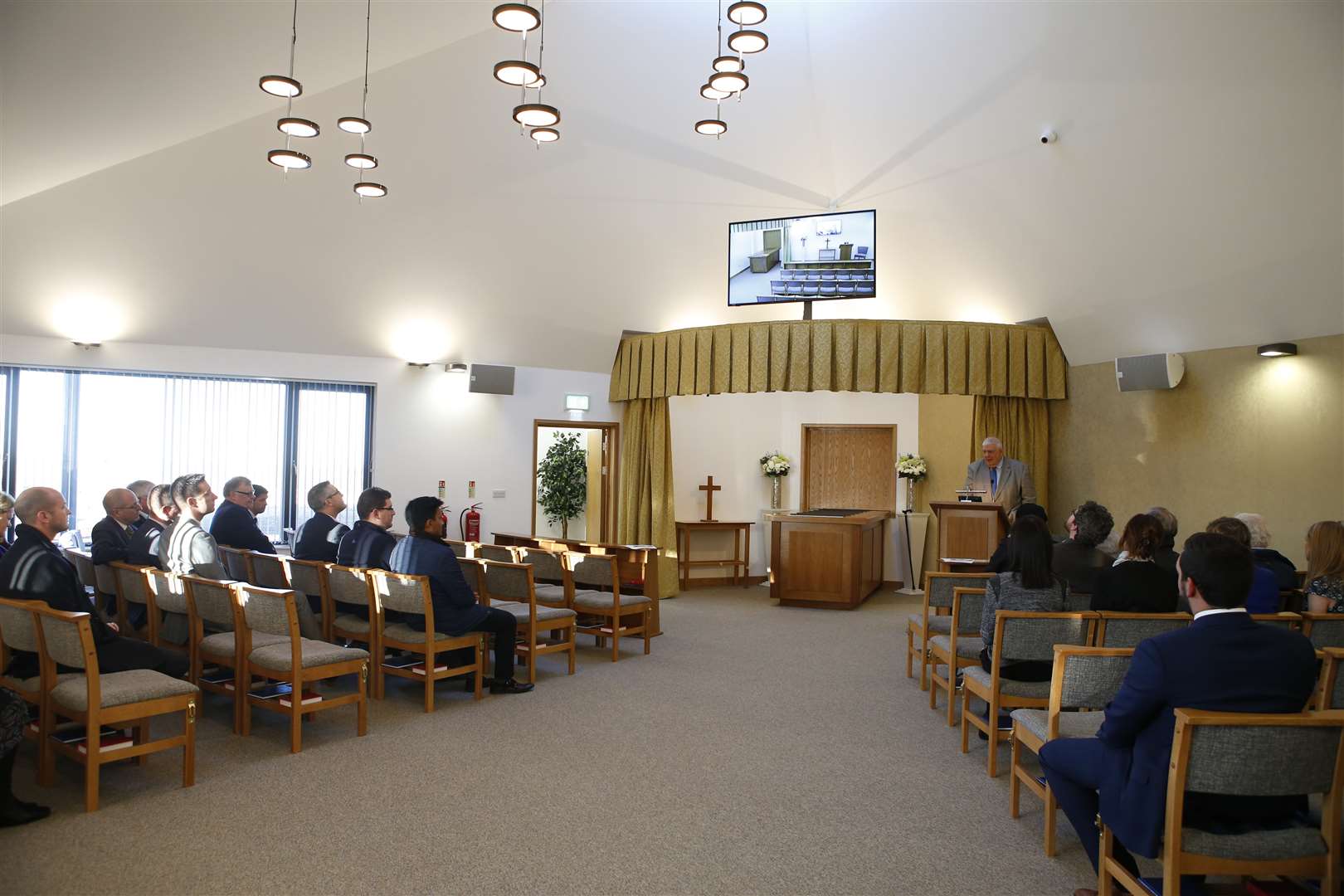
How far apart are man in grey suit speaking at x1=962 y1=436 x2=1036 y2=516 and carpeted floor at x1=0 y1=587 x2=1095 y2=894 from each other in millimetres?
3122

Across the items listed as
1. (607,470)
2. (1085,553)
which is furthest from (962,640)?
(607,470)

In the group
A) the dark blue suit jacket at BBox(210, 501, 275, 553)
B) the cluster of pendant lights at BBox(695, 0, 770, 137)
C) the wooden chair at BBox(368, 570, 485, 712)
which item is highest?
the cluster of pendant lights at BBox(695, 0, 770, 137)

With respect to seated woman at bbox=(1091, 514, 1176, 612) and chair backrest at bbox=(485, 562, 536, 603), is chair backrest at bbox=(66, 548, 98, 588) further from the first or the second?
seated woman at bbox=(1091, 514, 1176, 612)

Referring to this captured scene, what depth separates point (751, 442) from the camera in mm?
11203

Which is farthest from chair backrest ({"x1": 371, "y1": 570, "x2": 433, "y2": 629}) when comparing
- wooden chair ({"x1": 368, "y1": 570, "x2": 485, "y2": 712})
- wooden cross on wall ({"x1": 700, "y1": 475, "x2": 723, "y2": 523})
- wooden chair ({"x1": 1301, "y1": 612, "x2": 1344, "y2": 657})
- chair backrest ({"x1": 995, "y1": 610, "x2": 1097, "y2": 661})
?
wooden cross on wall ({"x1": 700, "y1": 475, "x2": 723, "y2": 523})

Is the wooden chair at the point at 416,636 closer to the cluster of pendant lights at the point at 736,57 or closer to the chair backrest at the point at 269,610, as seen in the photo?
the chair backrest at the point at 269,610

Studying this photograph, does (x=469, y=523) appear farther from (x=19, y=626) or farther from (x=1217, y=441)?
(x=1217, y=441)

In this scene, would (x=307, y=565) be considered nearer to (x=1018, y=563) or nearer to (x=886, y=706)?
(x=886, y=706)

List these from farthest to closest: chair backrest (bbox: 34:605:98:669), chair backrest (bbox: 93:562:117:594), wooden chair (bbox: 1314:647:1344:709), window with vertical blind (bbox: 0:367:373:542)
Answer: window with vertical blind (bbox: 0:367:373:542), chair backrest (bbox: 93:562:117:594), chair backrest (bbox: 34:605:98:669), wooden chair (bbox: 1314:647:1344:709)

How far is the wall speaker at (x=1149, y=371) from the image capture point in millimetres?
7828

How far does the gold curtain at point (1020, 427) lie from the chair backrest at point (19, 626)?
320 inches

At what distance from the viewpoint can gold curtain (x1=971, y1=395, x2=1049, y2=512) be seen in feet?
31.0

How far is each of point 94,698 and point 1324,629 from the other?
5.02 metres

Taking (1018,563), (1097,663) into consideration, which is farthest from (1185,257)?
(1097,663)
